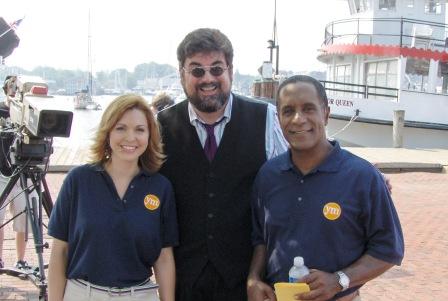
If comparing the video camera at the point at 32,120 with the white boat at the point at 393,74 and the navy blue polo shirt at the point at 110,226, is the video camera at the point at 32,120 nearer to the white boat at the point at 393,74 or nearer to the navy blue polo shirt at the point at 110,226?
the navy blue polo shirt at the point at 110,226

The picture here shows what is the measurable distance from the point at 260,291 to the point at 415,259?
4.17 m

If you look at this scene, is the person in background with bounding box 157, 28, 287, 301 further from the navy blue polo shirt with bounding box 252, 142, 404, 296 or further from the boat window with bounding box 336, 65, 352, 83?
the boat window with bounding box 336, 65, 352, 83

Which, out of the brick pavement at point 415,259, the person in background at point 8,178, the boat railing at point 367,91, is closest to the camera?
the person in background at point 8,178

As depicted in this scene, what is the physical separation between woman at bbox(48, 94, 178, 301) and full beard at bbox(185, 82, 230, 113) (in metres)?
0.21

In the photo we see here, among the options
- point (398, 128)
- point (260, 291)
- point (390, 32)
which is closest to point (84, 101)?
point (390, 32)

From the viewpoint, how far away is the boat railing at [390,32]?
1666 cm

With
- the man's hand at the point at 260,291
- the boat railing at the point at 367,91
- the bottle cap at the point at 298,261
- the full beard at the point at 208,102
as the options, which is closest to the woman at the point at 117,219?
the full beard at the point at 208,102

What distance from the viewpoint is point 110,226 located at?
8.02 ft

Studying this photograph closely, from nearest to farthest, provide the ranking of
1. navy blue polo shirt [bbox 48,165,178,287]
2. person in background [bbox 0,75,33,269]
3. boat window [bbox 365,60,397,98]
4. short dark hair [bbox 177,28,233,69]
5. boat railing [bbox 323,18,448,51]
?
navy blue polo shirt [bbox 48,165,178,287], short dark hair [bbox 177,28,233,69], person in background [bbox 0,75,33,269], boat railing [bbox 323,18,448,51], boat window [bbox 365,60,397,98]

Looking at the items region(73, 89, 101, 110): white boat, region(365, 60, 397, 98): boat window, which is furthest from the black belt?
region(73, 89, 101, 110): white boat

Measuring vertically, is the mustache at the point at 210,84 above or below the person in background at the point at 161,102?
above

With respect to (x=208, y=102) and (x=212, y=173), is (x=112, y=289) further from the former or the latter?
(x=208, y=102)

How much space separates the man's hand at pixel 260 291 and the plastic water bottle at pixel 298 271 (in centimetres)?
20

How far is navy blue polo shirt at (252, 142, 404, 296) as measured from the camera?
7.00 feet
